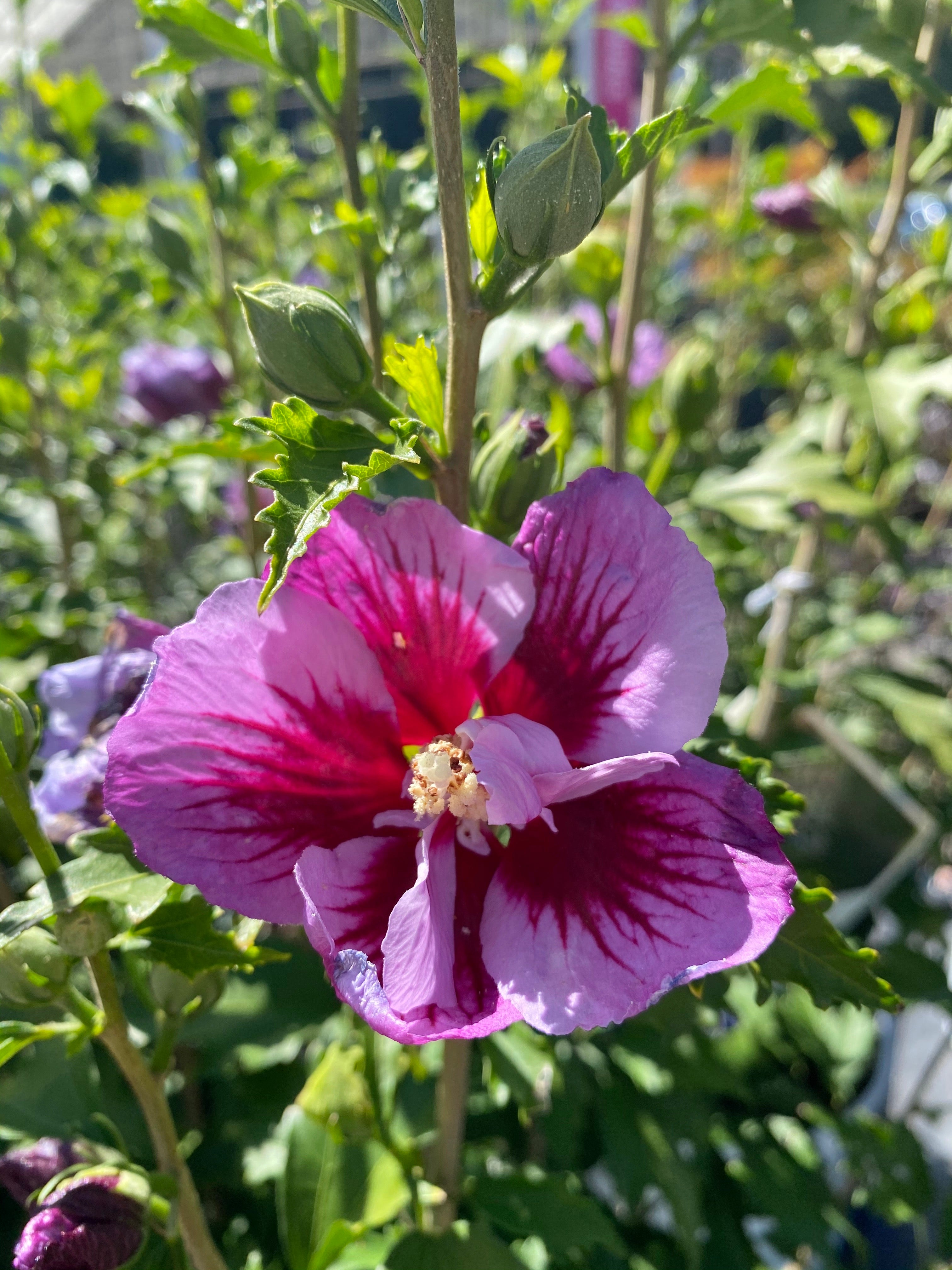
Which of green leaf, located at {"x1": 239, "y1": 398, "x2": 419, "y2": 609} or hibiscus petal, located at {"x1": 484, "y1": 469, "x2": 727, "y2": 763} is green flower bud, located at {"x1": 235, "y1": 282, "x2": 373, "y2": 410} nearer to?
green leaf, located at {"x1": 239, "y1": 398, "x2": 419, "y2": 609}

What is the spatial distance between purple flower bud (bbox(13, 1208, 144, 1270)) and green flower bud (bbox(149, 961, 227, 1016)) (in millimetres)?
119

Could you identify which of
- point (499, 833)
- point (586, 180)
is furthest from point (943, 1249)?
point (586, 180)

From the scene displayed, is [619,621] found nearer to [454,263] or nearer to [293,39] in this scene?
[454,263]

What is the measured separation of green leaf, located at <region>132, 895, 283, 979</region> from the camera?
508 millimetres

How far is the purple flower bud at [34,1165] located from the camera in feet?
2.02

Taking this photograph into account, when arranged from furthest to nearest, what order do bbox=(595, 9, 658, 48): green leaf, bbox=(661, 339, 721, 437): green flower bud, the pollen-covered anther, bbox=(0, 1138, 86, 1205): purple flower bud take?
bbox=(661, 339, 721, 437): green flower bud → bbox=(595, 9, 658, 48): green leaf → bbox=(0, 1138, 86, 1205): purple flower bud → the pollen-covered anther

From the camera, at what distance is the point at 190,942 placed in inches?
20.1

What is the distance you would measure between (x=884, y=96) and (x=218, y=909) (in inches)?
393

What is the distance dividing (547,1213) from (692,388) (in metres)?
0.88

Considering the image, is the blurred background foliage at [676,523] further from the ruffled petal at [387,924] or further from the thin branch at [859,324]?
the ruffled petal at [387,924]

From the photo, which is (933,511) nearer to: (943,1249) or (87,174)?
(943,1249)

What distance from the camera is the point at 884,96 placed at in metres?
8.23

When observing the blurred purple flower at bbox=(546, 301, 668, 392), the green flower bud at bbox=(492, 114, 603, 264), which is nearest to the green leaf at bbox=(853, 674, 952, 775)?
the blurred purple flower at bbox=(546, 301, 668, 392)

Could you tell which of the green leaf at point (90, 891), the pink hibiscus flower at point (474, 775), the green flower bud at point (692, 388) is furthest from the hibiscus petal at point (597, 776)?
the green flower bud at point (692, 388)
